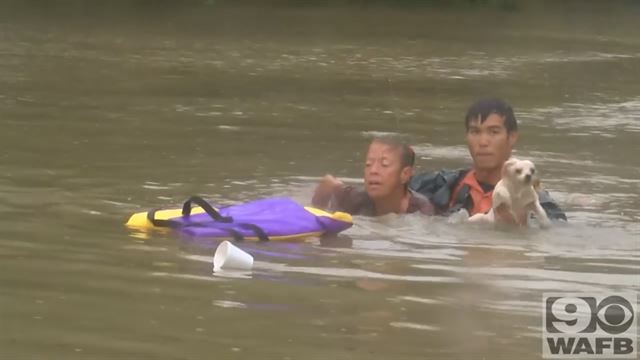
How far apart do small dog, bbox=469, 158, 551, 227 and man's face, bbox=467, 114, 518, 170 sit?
272 millimetres

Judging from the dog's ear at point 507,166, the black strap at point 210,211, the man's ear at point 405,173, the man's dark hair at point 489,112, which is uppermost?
the man's dark hair at point 489,112

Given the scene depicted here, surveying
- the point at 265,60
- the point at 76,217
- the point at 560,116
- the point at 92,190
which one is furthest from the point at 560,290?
the point at 265,60

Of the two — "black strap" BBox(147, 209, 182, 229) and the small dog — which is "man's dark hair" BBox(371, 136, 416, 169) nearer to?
the small dog

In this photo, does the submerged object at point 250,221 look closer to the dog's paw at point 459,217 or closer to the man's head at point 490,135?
the dog's paw at point 459,217

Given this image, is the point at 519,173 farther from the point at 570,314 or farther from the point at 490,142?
the point at 570,314

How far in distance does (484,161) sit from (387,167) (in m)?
0.63

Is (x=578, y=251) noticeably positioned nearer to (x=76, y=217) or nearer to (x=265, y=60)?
(x=76, y=217)

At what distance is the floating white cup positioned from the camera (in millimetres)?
7355

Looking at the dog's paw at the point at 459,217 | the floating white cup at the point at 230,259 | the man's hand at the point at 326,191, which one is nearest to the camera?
the floating white cup at the point at 230,259

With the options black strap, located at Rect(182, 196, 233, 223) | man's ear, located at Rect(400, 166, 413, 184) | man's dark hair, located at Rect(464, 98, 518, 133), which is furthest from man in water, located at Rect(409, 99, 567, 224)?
black strap, located at Rect(182, 196, 233, 223)

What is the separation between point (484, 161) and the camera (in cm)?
880

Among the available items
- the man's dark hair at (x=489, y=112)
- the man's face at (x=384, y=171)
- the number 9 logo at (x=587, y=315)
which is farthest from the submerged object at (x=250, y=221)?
the number 9 logo at (x=587, y=315)

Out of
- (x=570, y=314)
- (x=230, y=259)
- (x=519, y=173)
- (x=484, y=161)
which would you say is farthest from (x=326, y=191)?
(x=570, y=314)

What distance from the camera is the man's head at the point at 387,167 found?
8.66 metres
